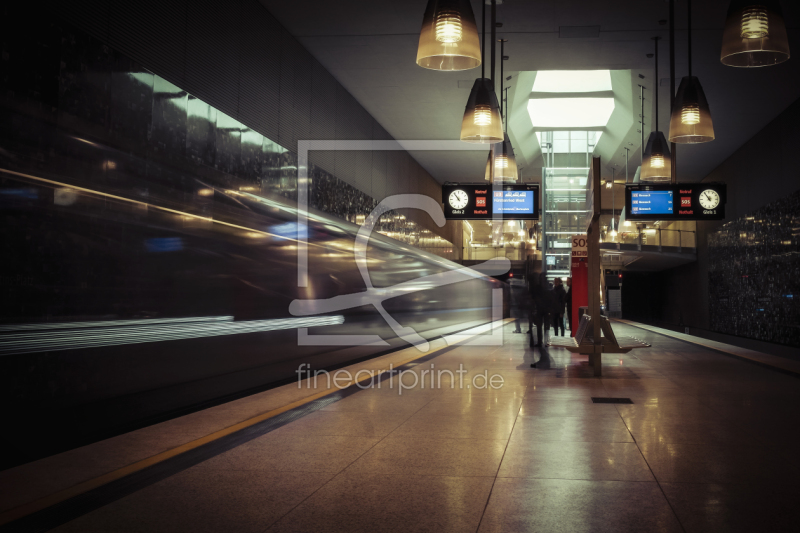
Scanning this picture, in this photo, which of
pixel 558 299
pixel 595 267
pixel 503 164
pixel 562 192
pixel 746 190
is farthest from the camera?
pixel 562 192

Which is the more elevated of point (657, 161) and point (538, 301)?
point (657, 161)

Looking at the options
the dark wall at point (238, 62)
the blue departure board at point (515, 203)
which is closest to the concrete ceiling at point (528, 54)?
the dark wall at point (238, 62)

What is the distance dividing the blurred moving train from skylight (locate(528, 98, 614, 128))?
1153 cm

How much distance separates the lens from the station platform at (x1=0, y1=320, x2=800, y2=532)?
3.06 m

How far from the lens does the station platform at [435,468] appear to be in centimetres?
306

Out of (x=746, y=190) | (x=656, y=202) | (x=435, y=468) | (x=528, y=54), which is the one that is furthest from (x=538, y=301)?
(x=746, y=190)

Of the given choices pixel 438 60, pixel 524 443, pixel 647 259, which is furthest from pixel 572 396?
pixel 647 259

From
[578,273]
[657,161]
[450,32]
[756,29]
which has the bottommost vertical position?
[578,273]

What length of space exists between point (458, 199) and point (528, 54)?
380 cm

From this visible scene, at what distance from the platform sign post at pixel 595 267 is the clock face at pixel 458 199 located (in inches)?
190

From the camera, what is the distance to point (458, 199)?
14.3m

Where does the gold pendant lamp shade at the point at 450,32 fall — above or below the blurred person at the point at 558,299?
above

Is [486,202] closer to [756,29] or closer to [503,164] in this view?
[503,164]

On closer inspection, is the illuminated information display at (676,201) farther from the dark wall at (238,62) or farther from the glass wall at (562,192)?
the glass wall at (562,192)
